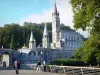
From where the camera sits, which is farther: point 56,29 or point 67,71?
point 56,29

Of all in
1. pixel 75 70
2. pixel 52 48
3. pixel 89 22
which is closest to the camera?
pixel 89 22

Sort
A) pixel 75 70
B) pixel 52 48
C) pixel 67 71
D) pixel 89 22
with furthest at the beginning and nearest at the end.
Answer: pixel 52 48
pixel 67 71
pixel 75 70
pixel 89 22

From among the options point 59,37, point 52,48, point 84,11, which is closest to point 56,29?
point 59,37

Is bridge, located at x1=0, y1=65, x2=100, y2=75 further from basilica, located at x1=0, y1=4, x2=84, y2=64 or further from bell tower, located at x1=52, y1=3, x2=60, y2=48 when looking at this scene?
bell tower, located at x1=52, y1=3, x2=60, y2=48

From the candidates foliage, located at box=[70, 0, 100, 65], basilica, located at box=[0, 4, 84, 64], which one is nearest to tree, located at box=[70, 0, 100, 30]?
foliage, located at box=[70, 0, 100, 65]

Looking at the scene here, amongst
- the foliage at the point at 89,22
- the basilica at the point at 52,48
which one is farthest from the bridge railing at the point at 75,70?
the basilica at the point at 52,48

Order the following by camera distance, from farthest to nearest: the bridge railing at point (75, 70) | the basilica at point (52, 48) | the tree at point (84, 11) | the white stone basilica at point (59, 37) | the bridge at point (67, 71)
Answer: the white stone basilica at point (59, 37) < the basilica at point (52, 48) < the bridge at point (67, 71) < the bridge railing at point (75, 70) < the tree at point (84, 11)

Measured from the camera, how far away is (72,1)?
75.1 ft

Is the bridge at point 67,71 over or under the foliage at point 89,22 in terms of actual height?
under

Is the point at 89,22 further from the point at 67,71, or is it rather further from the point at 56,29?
the point at 56,29

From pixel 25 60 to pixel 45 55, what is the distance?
983cm

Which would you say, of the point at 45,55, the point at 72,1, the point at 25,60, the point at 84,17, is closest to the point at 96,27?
the point at 84,17

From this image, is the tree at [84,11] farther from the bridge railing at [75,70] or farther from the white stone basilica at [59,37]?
the white stone basilica at [59,37]

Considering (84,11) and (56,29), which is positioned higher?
(56,29)
